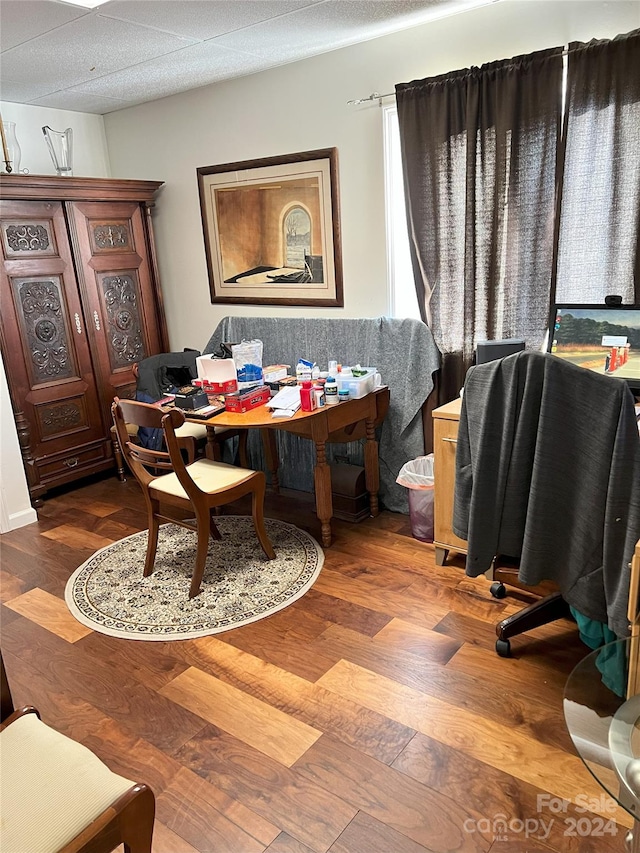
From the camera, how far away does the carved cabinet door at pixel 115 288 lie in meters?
3.89

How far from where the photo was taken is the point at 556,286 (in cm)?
267

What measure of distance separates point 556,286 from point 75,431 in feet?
9.70

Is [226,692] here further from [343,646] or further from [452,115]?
[452,115]

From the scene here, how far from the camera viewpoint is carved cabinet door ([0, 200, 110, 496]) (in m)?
3.56

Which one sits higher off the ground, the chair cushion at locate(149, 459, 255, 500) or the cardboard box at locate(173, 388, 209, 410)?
the cardboard box at locate(173, 388, 209, 410)

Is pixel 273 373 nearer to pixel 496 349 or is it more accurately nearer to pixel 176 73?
pixel 496 349

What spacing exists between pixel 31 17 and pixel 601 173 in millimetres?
2383

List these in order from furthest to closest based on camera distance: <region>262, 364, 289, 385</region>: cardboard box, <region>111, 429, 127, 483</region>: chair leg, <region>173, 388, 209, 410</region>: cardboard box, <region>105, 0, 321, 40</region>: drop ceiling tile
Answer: <region>111, 429, 127, 483</region>: chair leg, <region>262, 364, 289, 385</region>: cardboard box, <region>173, 388, 209, 410</region>: cardboard box, <region>105, 0, 321, 40</region>: drop ceiling tile

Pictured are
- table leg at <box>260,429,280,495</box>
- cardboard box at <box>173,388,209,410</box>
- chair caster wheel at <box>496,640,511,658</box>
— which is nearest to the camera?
chair caster wheel at <box>496,640,511,658</box>

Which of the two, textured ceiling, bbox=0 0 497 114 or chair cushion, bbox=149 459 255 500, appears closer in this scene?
textured ceiling, bbox=0 0 497 114

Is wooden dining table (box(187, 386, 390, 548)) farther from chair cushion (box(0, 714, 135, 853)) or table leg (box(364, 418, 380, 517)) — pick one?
chair cushion (box(0, 714, 135, 853))

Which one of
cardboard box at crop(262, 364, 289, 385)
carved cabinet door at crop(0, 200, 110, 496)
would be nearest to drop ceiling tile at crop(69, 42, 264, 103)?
carved cabinet door at crop(0, 200, 110, 496)

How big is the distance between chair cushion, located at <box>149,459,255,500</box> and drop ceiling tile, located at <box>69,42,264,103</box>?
202 centimetres

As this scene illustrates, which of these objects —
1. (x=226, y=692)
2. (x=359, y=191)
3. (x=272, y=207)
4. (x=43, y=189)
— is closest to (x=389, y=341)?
(x=359, y=191)
